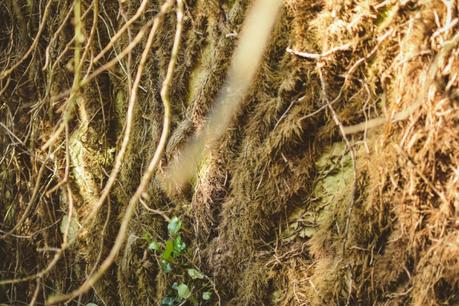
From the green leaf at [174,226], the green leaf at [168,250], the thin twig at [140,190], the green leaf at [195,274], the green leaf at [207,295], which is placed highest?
the thin twig at [140,190]

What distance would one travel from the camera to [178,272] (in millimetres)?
2234

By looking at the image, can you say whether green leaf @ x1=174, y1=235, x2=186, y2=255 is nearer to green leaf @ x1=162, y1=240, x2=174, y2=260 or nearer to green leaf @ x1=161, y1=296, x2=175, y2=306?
green leaf @ x1=162, y1=240, x2=174, y2=260

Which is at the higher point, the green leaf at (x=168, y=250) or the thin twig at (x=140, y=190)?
the thin twig at (x=140, y=190)

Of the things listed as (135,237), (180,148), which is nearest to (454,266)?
(180,148)

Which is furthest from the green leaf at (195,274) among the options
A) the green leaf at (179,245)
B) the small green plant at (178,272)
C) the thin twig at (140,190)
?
the thin twig at (140,190)

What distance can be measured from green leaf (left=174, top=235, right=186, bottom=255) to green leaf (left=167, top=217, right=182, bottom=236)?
3 cm

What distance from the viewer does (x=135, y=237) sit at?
2391mm

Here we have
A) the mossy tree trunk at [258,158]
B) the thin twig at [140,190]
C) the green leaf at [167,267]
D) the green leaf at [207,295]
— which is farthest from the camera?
the green leaf at [167,267]

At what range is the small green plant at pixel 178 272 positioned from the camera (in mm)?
2154

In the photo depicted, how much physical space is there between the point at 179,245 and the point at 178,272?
124 millimetres

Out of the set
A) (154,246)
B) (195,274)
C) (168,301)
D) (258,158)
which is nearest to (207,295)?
(195,274)

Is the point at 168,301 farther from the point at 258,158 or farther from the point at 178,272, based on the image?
the point at 258,158

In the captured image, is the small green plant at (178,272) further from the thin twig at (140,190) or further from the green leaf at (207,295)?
the thin twig at (140,190)

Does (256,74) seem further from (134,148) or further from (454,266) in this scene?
(454,266)
